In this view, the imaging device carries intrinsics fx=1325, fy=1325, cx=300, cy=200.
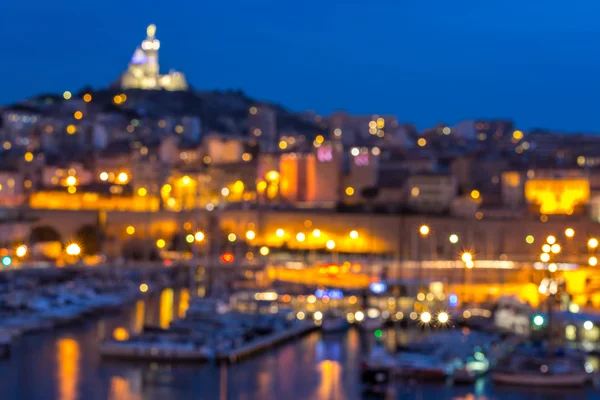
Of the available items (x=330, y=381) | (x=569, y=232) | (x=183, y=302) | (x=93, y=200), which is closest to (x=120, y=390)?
(x=330, y=381)

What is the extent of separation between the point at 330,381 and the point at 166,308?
435cm

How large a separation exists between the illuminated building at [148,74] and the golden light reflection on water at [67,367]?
27.9 metres

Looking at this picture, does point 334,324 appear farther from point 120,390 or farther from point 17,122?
point 17,122

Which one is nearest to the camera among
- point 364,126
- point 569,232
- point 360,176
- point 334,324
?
point 334,324

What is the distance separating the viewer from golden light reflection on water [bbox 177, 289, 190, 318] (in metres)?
13.5

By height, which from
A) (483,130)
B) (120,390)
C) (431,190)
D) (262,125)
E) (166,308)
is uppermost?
(483,130)

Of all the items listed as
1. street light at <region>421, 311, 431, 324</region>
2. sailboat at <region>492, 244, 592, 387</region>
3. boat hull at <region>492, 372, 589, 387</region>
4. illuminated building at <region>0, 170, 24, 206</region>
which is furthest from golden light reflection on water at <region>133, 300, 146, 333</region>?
illuminated building at <region>0, 170, 24, 206</region>

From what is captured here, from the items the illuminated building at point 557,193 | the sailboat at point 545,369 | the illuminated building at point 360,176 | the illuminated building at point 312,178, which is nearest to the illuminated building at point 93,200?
the illuminated building at point 312,178

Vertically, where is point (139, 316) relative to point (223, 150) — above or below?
below

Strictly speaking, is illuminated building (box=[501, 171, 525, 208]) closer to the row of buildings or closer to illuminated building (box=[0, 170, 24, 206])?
the row of buildings

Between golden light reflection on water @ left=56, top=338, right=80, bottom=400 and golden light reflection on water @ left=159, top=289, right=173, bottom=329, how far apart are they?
93cm

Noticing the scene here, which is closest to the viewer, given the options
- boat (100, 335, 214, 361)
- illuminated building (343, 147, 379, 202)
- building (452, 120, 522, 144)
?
boat (100, 335, 214, 361)

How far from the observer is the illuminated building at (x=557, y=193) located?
20.4 metres

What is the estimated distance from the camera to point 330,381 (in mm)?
10148
